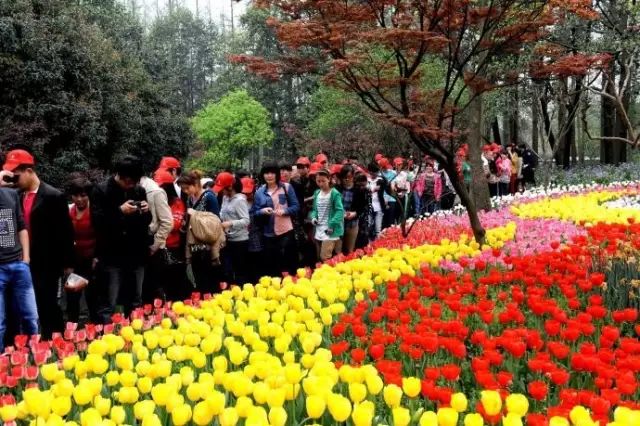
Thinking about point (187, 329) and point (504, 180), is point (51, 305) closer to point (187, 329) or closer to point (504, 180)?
point (187, 329)

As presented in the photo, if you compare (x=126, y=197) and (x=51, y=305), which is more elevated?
(x=126, y=197)

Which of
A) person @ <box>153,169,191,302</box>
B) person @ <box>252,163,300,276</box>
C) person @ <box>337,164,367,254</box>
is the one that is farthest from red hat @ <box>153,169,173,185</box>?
person @ <box>337,164,367,254</box>

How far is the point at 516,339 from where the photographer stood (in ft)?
10.9

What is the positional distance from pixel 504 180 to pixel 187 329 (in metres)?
14.8

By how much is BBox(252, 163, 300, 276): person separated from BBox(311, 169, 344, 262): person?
28 cm

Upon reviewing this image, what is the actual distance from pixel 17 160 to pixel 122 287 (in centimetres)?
150

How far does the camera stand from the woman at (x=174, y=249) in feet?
22.5

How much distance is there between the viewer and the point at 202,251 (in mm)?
7043

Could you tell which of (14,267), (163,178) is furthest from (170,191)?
(14,267)

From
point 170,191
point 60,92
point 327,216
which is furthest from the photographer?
point 60,92

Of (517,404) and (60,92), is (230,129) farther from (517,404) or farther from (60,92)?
(517,404)

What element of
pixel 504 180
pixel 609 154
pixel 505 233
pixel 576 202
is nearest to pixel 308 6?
pixel 505 233

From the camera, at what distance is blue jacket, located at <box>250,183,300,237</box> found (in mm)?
8023

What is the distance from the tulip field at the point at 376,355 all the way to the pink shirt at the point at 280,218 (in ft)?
6.18
